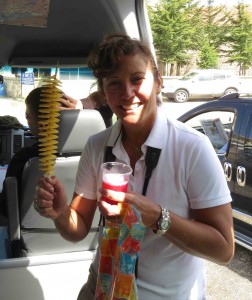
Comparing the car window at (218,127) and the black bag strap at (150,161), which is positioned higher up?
the black bag strap at (150,161)

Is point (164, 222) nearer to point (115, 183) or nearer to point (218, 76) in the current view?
point (115, 183)

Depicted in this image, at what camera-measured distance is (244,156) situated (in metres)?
4.25

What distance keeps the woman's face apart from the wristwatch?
1.23ft

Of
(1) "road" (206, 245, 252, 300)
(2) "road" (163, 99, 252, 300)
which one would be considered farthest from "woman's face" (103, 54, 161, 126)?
(1) "road" (206, 245, 252, 300)

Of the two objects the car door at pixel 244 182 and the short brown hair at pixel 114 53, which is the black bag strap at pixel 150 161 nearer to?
the short brown hair at pixel 114 53

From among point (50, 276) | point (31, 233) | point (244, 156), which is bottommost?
point (50, 276)

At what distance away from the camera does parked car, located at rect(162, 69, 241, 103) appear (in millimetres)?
19109

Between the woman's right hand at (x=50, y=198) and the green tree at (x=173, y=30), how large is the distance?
2566 centimetres

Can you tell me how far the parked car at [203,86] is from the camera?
19.1 metres

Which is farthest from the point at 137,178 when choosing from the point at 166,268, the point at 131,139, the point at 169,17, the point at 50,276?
the point at 169,17

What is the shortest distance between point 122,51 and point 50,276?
193 cm

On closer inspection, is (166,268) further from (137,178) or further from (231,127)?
(231,127)

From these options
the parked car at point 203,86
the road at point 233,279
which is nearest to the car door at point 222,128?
the road at point 233,279

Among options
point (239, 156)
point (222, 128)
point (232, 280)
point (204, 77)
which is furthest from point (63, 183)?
point (204, 77)
